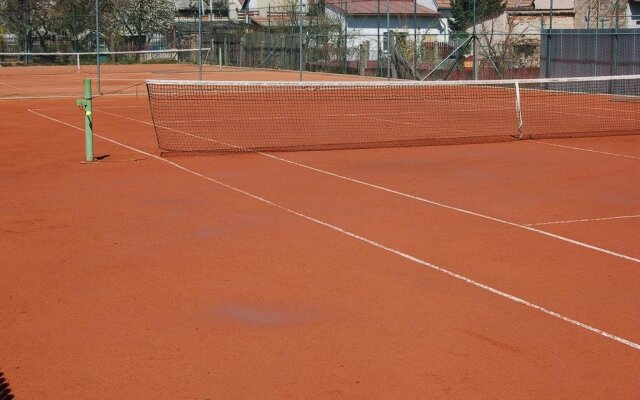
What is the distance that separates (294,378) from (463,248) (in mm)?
3833

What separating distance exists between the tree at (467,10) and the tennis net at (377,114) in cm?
2326

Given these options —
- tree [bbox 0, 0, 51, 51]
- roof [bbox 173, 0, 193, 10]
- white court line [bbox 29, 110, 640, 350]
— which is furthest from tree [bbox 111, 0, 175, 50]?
white court line [bbox 29, 110, 640, 350]

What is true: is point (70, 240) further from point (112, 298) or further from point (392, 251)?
point (392, 251)

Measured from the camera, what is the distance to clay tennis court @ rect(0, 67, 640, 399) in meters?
5.89

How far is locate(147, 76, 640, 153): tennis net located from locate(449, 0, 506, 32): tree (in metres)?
23.3

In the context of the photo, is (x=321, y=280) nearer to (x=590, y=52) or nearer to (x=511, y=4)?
(x=590, y=52)

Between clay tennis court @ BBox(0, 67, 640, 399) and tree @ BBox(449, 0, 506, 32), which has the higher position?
tree @ BBox(449, 0, 506, 32)

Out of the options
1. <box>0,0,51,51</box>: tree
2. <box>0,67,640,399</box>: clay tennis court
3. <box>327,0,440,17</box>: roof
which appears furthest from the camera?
<box>327,0,440,17</box>: roof

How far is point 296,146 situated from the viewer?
17.4 m

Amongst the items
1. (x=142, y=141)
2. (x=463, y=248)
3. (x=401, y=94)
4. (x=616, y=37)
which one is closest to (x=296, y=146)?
(x=142, y=141)

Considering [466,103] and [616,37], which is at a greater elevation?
[616,37]

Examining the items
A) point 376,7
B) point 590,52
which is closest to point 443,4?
point 376,7

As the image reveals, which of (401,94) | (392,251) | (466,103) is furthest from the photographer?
(401,94)

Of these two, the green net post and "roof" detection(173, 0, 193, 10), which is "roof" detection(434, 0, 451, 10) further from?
the green net post
